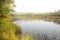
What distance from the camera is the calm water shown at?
2.12 meters

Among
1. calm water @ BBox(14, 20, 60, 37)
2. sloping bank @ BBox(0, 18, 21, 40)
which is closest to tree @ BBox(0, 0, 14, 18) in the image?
sloping bank @ BBox(0, 18, 21, 40)

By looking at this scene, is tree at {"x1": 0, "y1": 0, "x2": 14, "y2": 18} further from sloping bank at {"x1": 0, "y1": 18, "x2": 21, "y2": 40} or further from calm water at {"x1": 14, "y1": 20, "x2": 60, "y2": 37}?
calm water at {"x1": 14, "y1": 20, "x2": 60, "y2": 37}

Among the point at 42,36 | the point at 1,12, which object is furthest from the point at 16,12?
the point at 42,36

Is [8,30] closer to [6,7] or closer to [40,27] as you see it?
[6,7]

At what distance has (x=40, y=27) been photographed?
7.16 feet

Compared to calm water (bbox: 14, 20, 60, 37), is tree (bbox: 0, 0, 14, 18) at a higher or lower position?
higher

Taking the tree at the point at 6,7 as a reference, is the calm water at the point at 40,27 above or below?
below

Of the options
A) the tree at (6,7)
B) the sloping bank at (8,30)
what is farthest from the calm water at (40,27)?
the tree at (6,7)

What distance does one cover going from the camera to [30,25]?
2.15 meters

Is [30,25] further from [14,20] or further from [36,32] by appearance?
[14,20]

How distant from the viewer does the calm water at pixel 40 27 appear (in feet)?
6.95

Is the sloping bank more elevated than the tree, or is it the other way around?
the tree

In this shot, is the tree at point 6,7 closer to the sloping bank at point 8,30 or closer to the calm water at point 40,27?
the sloping bank at point 8,30

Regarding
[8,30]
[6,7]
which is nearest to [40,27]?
[8,30]
